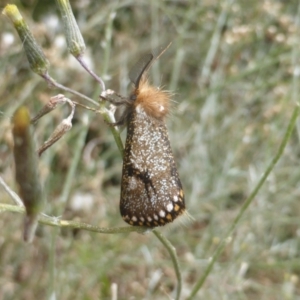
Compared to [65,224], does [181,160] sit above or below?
below

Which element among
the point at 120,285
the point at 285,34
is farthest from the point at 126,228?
the point at 285,34

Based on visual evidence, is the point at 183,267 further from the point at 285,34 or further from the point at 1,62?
the point at 285,34

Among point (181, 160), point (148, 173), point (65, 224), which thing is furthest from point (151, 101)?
point (181, 160)

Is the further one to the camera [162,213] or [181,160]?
[181,160]

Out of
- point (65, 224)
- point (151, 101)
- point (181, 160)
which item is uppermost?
point (151, 101)

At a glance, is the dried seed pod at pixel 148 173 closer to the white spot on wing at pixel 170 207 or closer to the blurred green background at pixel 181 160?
the white spot on wing at pixel 170 207

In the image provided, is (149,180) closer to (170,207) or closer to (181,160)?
(170,207)

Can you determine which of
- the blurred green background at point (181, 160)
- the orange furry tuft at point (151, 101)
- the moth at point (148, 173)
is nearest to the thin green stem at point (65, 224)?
the moth at point (148, 173)
